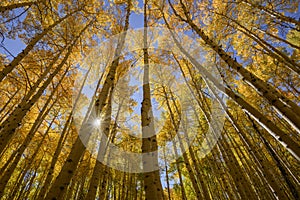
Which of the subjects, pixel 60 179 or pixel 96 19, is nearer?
pixel 60 179

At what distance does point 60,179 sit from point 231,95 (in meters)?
3.29

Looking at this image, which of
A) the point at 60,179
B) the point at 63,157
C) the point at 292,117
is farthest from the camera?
the point at 63,157

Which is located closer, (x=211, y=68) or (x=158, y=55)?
(x=211, y=68)

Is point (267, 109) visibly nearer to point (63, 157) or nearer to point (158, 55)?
point (158, 55)

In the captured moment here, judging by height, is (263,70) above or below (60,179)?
above

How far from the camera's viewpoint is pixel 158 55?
8.73m

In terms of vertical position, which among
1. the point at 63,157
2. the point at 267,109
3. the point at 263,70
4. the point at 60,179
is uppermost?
the point at 263,70

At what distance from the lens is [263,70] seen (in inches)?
325

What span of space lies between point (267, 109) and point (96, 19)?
863 centimetres

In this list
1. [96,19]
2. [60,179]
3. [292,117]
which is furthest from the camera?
[96,19]

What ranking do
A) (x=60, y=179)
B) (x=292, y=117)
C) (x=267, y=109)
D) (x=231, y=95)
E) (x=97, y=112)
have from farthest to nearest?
1. (x=267, y=109)
2. (x=231, y=95)
3. (x=97, y=112)
4. (x=292, y=117)
5. (x=60, y=179)

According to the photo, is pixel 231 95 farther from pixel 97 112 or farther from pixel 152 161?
pixel 97 112

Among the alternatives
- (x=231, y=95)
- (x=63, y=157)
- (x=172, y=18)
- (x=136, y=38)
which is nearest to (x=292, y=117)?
(x=231, y=95)

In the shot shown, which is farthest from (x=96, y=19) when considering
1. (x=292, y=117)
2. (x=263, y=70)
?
(x=263, y=70)
